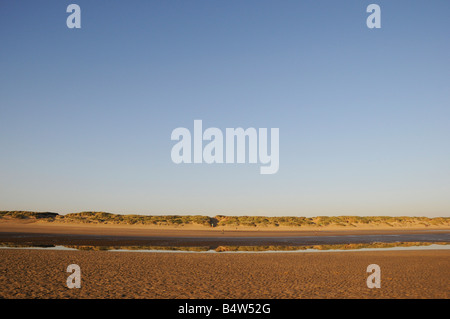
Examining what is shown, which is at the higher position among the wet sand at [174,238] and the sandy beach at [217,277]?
the sandy beach at [217,277]

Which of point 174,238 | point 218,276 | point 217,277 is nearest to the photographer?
point 217,277

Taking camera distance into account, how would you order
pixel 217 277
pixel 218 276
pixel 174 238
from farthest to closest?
pixel 174 238 → pixel 218 276 → pixel 217 277

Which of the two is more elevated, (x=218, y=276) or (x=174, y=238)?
(x=218, y=276)

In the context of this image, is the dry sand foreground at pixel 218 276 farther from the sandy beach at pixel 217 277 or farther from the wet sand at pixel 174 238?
the wet sand at pixel 174 238

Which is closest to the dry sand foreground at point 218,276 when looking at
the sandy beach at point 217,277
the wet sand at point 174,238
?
the sandy beach at point 217,277

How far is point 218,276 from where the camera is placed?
58.7 ft

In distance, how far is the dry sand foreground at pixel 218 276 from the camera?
45.9 feet

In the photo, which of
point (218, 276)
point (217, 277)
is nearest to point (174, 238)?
point (218, 276)

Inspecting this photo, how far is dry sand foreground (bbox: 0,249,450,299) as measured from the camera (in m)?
14.0

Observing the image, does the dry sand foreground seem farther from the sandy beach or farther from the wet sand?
the wet sand

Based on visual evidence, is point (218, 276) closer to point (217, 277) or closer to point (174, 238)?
point (217, 277)
